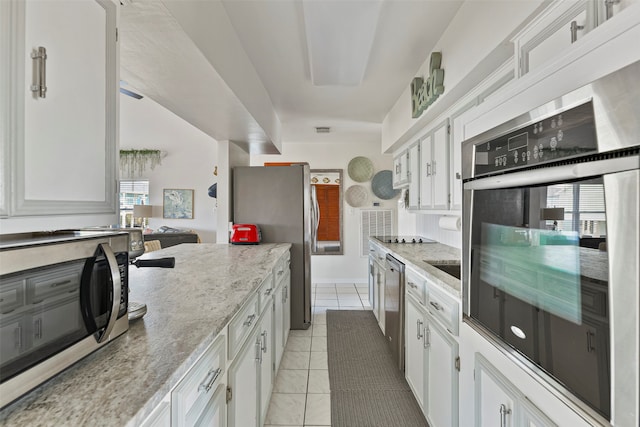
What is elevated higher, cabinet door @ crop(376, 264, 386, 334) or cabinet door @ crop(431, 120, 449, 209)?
cabinet door @ crop(431, 120, 449, 209)

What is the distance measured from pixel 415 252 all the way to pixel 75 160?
2398mm

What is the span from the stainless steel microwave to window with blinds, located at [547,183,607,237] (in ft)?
3.46

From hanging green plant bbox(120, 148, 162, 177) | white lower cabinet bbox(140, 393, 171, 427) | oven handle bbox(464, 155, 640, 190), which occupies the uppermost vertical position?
hanging green plant bbox(120, 148, 162, 177)

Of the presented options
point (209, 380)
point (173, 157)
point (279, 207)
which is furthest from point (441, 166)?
point (173, 157)

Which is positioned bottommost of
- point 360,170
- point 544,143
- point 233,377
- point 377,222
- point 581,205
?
point 233,377

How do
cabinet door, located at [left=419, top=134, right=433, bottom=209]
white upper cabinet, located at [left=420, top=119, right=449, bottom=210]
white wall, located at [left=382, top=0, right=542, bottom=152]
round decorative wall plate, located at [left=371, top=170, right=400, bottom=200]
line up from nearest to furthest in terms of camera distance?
white wall, located at [left=382, top=0, right=542, bottom=152] → white upper cabinet, located at [left=420, top=119, right=449, bottom=210] → cabinet door, located at [left=419, top=134, right=433, bottom=209] → round decorative wall plate, located at [left=371, top=170, right=400, bottom=200]

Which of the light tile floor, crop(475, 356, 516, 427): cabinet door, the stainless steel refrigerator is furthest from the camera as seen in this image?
the stainless steel refrigerator

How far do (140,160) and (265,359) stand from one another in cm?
675

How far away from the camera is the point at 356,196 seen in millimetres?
5609

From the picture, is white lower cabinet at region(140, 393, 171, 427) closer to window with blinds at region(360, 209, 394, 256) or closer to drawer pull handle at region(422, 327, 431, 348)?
drawer pull handle at region(422, 327, 431, 348)

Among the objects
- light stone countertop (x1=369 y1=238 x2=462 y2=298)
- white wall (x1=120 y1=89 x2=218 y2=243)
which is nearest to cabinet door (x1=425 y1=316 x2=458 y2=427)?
light stone countertop (x1=369 y1=238 x2=462 y2=298)

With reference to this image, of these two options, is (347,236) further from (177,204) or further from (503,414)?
(503,414)

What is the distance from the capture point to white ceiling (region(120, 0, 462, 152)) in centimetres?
141

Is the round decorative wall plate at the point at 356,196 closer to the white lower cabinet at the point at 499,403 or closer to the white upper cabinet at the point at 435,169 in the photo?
the white upper cabinet at the point at 435,169
